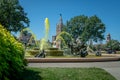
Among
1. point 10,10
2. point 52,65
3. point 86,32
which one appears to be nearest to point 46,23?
point 52,65

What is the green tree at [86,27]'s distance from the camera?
7294 centimetres

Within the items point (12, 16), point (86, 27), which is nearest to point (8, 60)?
point (12, 16)

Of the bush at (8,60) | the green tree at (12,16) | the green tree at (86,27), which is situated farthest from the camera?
the green tree at (86,27)

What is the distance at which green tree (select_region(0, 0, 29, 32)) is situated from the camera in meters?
46.9

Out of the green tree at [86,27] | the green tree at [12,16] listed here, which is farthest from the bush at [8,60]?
the green tree at [86,27]

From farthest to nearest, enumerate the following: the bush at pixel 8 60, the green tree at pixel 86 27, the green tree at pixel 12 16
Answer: the green tree at pixel 86 27 < the green tree at pixel 12 16 < the bush at pixel 8 60

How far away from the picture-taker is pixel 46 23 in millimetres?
28359

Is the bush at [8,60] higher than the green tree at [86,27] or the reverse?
the reverse

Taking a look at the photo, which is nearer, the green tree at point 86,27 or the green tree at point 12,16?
the green tree at point 12,16

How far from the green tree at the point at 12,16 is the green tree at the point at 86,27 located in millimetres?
25358

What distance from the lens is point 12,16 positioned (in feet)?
157

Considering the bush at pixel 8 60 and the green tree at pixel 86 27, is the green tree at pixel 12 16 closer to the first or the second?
the green tree at pixel 86 27

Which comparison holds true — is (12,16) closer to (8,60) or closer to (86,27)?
(86,27)

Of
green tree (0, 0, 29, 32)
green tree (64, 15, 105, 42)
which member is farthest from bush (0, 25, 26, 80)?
green tree (64, 15, 105, 42)
